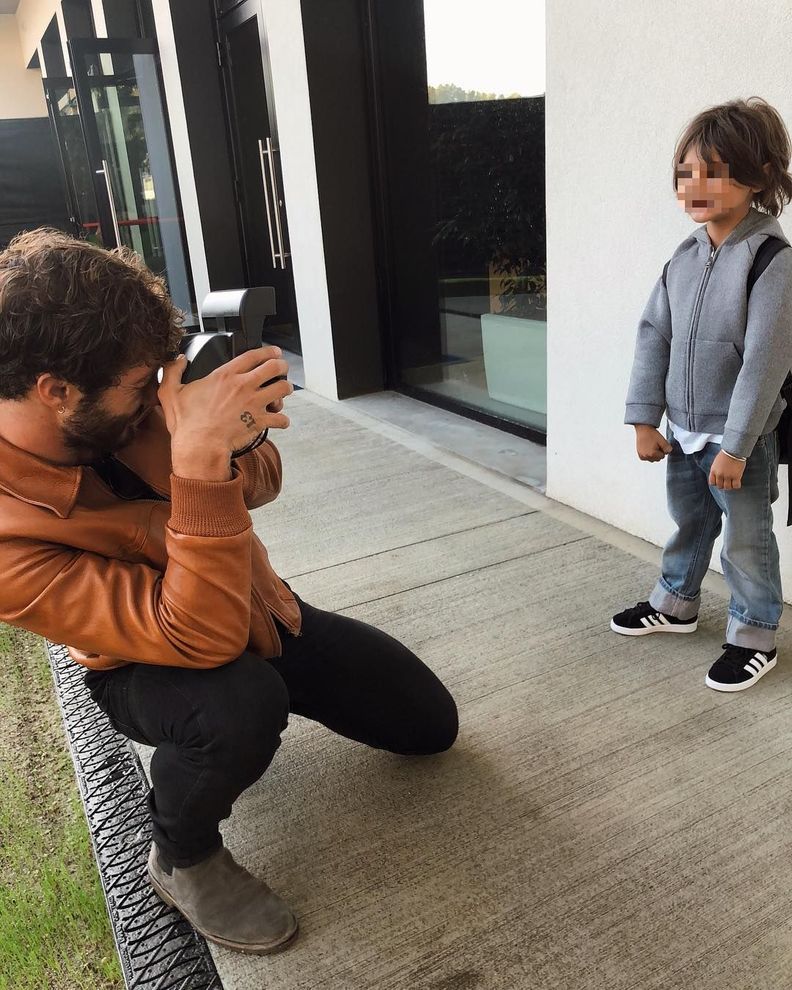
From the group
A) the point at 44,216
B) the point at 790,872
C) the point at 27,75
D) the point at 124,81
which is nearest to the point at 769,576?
the point at 790,872

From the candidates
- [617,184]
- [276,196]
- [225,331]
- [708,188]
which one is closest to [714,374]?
[708,188]

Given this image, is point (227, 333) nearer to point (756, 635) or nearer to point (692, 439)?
point (692, 439)

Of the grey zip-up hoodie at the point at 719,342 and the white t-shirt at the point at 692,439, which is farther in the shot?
the white t-shirt at the point at 692,439

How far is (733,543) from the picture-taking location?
5.74ft

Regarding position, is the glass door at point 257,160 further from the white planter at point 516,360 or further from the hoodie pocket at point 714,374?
the hoodie pocket at point 714,374

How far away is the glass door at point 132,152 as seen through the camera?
238 inches

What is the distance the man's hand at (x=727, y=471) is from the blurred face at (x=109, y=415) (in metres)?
1.10

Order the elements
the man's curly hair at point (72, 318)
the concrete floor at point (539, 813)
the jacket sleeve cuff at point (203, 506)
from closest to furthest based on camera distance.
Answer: the man's curly hair at point (72, 318) → the jacket sleeve cuff at point (203, 506) → the concrete floor at point (539, 813)

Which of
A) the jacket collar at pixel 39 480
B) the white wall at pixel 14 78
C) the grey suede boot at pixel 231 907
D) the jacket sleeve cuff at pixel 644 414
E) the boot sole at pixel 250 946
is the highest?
the white wall at pixel 14 78

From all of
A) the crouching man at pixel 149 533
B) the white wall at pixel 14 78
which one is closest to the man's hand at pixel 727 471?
the crouching man at pixel 149 533

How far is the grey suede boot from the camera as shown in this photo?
1.25m

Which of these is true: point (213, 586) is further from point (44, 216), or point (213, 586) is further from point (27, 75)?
point (27, 75)

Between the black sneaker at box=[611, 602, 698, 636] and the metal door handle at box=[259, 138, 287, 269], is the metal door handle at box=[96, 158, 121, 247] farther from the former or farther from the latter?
the black sneaker at box=[611, 602, 698, 636]

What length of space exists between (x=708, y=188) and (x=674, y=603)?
97 cm
